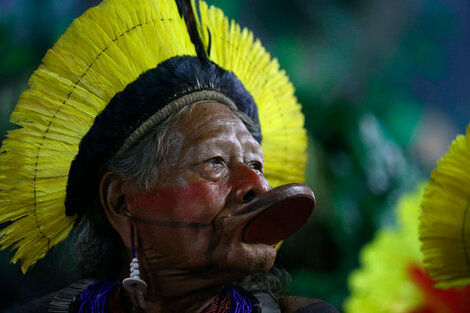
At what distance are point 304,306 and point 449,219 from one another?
0.70 meters

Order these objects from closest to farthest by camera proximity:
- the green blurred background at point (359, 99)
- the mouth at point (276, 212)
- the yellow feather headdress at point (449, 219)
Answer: the mouth at point (276, 212)
the yellow feather headdress at point (449, 219)
the green blurred background at point (359, 99)

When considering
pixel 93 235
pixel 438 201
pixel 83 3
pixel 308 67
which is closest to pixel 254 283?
pixel 93 235

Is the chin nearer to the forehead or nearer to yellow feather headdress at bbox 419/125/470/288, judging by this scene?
the forehead

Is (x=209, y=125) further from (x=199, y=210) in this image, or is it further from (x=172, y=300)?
(x=172, y=300)

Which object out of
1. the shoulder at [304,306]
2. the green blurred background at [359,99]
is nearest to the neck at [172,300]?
the shoulder at [304,306]

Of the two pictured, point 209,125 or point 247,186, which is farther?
point 209,125

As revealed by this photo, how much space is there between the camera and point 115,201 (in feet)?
6.02

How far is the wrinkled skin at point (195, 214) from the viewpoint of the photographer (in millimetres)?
1633

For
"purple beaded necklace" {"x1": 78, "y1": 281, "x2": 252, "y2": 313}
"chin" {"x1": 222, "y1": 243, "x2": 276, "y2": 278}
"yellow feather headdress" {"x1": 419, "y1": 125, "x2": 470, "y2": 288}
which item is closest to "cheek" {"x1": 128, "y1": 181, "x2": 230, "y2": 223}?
"chin" {"x1": 222, "y1": 243, "x2": 276, "y2": 278}

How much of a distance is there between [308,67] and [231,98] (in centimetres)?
249

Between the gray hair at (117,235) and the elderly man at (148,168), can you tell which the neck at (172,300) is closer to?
the elderly man at (148,168)

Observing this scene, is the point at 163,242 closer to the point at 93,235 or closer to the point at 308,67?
the point at 93,235

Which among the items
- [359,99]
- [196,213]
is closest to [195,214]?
[196,213]

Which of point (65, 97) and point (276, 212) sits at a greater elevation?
point (65, 97)
